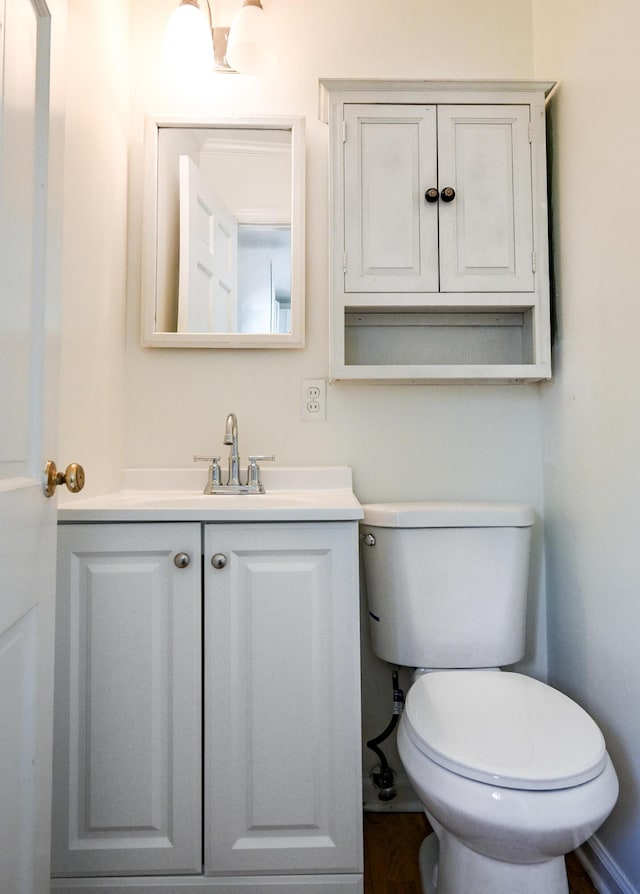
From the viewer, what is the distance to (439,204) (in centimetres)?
131

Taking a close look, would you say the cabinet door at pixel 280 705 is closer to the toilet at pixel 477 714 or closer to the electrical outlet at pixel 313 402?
the toilet at pixel 477 714

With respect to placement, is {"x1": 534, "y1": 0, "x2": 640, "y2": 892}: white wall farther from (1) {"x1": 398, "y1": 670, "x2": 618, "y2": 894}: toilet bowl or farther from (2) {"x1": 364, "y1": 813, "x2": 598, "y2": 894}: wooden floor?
(1) {"x1": 398, "y1": 670, "x2": 618, "y2": 894}: toilet bowl

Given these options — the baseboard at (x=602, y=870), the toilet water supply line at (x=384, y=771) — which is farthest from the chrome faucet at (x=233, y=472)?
the baseboard at (x=602, y=870)

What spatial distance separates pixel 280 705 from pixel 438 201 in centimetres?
123

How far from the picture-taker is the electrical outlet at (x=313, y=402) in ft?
4.73

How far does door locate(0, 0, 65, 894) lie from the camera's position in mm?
663

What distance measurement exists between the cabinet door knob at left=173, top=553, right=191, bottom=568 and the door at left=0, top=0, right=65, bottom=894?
227 mm

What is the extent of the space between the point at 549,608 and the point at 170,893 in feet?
3.57

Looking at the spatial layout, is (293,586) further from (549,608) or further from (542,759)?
(549,608)

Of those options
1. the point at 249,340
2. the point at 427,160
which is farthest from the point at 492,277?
the point at 249,340

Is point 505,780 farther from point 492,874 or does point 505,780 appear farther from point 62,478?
point 62,478

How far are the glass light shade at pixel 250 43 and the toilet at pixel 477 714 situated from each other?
1.21 meters

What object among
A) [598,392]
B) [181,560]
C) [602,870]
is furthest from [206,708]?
[598,392]

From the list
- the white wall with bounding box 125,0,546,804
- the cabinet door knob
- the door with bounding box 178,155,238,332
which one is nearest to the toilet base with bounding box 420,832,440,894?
the white wall with bounding box 125,0,546,804
